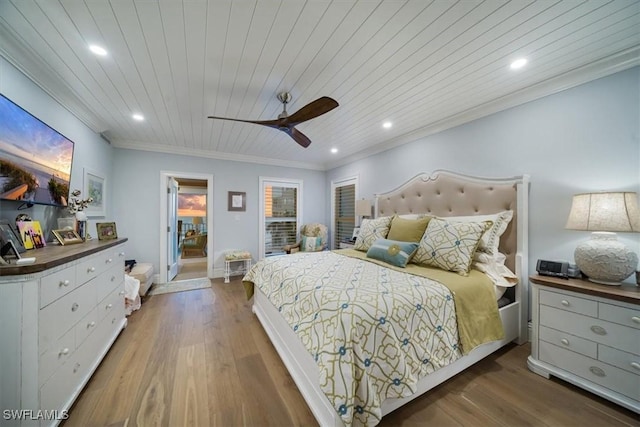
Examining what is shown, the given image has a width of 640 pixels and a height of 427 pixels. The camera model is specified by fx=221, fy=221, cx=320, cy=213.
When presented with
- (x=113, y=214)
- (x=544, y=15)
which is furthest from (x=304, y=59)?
(x=113, y=214)

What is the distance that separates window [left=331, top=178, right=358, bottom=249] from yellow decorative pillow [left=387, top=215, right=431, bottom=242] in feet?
6.70

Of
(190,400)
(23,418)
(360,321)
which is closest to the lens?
(23,418)

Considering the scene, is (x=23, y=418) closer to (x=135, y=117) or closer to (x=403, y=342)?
(x=403, y=342)

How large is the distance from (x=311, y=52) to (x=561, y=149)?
2414mm

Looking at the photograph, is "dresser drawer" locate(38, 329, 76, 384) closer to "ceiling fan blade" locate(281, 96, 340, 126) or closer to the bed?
the bed

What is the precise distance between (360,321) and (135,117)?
361cm

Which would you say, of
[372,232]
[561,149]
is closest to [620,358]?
[561,149]

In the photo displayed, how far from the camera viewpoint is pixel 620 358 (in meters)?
1.43

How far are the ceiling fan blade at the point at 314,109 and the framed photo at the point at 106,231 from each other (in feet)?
7.41

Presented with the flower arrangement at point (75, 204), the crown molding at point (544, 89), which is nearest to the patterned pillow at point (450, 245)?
the crown molding at point (544, 89)

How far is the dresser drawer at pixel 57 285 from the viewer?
3.86 feet

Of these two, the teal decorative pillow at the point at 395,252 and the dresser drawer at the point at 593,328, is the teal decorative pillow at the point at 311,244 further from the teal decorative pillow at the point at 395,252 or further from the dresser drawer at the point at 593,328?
the dresser drawer at the point at 593,328

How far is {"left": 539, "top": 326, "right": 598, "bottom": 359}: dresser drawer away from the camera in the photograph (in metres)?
1.54

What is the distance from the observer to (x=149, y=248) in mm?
3969
